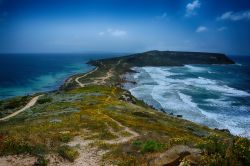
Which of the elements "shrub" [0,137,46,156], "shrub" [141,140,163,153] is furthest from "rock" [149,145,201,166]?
"shrub" [0,137,46,156]

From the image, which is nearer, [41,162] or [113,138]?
[41,162]

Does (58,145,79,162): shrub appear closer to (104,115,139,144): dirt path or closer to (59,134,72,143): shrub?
(59,134,72,143): shrub

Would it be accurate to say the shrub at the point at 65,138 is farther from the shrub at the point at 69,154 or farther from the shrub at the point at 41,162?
the shrub at the point at 41,162

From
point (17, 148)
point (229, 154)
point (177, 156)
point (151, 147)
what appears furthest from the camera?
point (151, 147)

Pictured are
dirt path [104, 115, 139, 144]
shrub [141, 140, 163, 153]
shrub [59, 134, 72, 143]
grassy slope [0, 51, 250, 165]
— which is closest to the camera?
grassy slope [0, 51, 250, 165]

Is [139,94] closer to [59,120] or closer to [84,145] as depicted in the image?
[59,120]

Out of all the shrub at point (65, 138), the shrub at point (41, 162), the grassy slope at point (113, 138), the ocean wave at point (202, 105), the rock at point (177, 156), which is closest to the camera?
the rock at point (177, 156)

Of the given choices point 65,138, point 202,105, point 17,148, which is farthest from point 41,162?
point 202,105

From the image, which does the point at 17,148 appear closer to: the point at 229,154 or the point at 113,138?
the point at 113,138

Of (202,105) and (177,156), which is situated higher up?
(177,156)

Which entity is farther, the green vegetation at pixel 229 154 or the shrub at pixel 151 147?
the shrub at pixel 151 147

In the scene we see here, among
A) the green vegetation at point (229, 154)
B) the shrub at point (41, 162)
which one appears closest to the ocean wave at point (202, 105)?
the green vegetation at point (229, 154)
